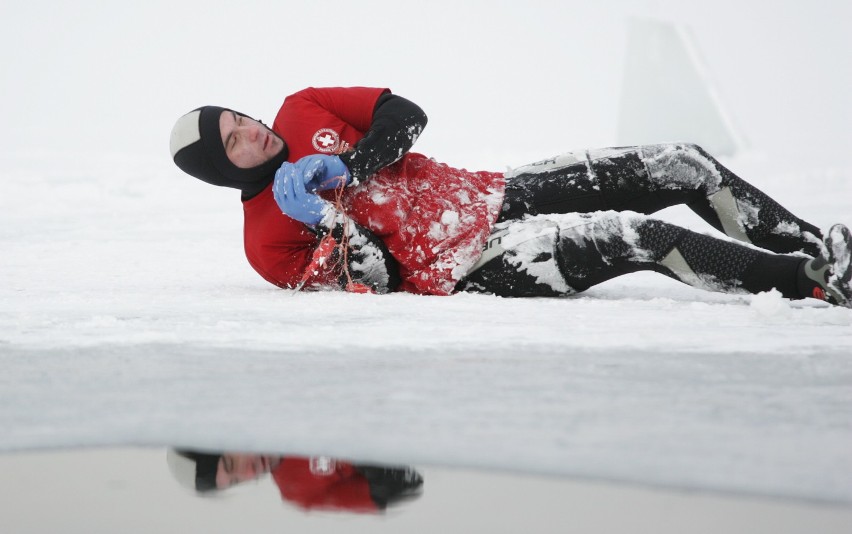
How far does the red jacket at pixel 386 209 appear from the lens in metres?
1.83

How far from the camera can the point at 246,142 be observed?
6.09 feet

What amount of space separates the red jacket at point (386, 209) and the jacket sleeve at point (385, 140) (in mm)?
74

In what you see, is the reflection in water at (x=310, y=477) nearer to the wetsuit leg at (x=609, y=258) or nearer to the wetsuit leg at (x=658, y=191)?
the wetsuit leg at (x=609, y=258)

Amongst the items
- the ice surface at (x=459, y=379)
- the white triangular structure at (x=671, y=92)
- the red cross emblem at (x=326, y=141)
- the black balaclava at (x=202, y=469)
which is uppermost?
the white triangular structure at (x=671, y=92)

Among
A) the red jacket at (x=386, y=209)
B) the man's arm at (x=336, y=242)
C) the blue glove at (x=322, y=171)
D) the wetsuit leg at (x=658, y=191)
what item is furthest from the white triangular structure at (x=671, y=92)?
the blue glove at (x=322, y=171)

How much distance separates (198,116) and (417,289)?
22.8 inches

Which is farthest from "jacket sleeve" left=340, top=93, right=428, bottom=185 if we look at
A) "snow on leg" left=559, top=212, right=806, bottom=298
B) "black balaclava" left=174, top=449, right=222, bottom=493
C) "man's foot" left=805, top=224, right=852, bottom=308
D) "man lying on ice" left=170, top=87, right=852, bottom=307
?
"black balaclava" left=174, top=449, right=222, bottom=493

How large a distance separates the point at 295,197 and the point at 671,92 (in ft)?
22.2

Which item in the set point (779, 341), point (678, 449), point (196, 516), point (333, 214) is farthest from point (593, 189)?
point (196, 516)

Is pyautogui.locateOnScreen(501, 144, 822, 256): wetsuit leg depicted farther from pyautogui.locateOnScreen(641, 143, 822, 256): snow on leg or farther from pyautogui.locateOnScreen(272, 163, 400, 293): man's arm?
pyautogui.locateOnScreen(272, 163, 400, 293): man's arm

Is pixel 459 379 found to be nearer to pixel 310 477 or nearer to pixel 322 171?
pixel 310 477

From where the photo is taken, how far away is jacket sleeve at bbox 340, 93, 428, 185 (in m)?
1.79

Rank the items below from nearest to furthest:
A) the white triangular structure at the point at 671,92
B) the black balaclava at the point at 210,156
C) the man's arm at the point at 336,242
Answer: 1. the man's arm at the point at 336,242
2. the black balaclava at the point at 210,156
3. the white triangular structure at the point at 671,92

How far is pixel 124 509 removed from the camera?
0.80 meters
